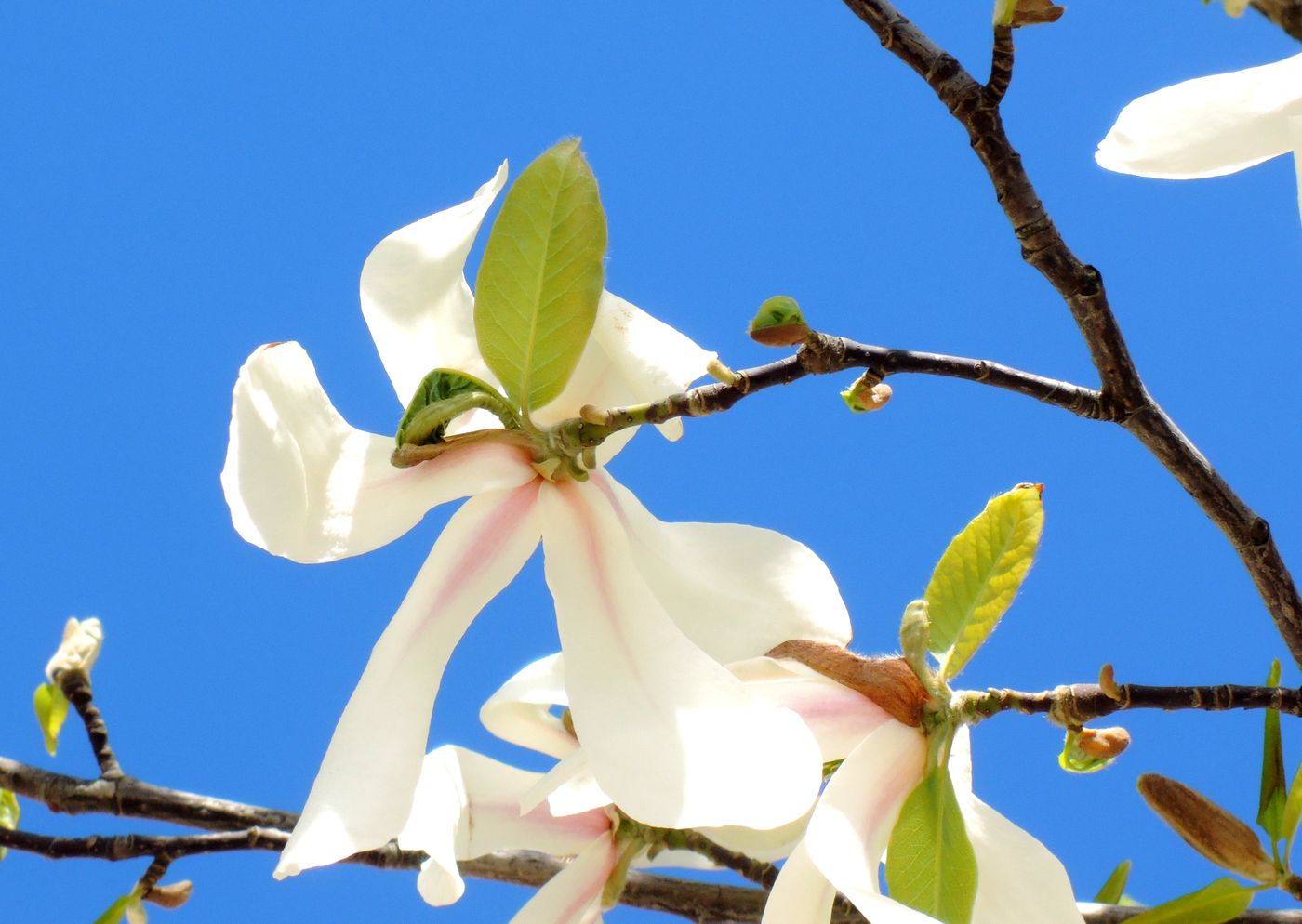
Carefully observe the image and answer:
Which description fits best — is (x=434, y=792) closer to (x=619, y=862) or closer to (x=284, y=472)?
(x=619, y=862)

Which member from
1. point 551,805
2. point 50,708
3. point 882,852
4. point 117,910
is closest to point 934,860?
point 882,852

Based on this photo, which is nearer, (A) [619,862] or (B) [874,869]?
(B) [874,869]

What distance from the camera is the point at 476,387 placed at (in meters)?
0.36

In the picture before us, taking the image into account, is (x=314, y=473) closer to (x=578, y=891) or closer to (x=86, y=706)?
(x=578, y=891)

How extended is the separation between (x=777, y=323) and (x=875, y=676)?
0.12 meters

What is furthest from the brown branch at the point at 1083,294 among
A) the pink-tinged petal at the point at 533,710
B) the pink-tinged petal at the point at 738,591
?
the pink-tinged petal at the point at 533,710

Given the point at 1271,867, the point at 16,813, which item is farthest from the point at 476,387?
the point at 16,813

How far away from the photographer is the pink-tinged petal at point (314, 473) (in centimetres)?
33

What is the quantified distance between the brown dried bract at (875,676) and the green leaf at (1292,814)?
0.53 feet

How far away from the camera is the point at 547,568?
38cm

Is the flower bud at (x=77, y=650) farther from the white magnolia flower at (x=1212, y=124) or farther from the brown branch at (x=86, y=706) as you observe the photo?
the white magnolia flower at (x=1212, y=124)

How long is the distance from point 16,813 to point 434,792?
417 mm

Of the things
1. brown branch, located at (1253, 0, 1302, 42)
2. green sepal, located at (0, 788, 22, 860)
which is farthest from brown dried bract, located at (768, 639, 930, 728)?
green sepal, located at (0, 788, 22, 860)

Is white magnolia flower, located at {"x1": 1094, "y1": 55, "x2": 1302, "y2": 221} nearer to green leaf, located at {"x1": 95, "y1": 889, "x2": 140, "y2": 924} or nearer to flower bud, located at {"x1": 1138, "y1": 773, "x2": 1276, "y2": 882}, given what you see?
flower bud, located at {"x1": 1138, "y1": 773, "x2": 1276, "y2": 882}
